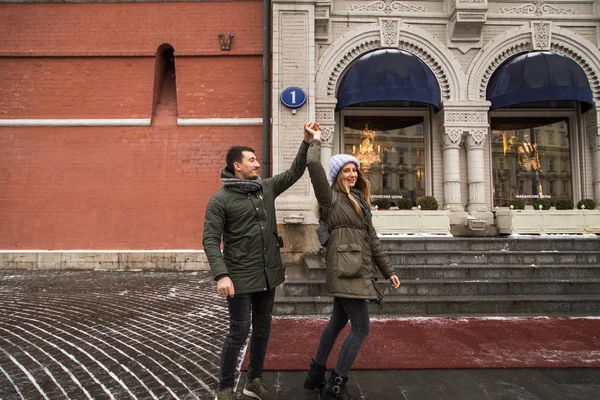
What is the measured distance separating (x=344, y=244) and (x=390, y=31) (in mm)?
8368

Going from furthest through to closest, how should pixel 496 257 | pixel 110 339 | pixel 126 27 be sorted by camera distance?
1. pixel 126 27
2. pixel 496 257
3. pixel 110 339

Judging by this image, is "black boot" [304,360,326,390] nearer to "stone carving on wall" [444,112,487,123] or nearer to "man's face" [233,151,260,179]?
"man's face" [233,151,260,179]

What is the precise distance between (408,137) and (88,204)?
8721 millimetres

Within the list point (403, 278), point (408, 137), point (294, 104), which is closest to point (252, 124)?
point (294, 104)

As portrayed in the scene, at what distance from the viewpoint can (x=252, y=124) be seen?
9.45m

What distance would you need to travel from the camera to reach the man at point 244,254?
2.62 meters

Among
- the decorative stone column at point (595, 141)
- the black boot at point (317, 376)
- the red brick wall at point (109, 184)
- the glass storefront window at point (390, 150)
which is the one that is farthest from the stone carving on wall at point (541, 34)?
the black boot at point (317, 376)

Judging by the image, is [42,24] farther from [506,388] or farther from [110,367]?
[506,388]

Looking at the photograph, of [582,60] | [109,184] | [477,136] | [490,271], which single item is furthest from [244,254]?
[582,60]

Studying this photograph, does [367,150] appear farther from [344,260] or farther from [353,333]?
[353,333]

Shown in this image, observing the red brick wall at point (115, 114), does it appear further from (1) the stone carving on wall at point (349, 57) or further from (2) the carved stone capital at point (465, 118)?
(2) the carved stone capital at point (465, 118)

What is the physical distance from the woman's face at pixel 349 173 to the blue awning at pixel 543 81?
7.62 metres

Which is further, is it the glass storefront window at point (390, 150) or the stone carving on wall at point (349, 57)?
the glass storefront window at point (390, 150)

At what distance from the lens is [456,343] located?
163 inches
